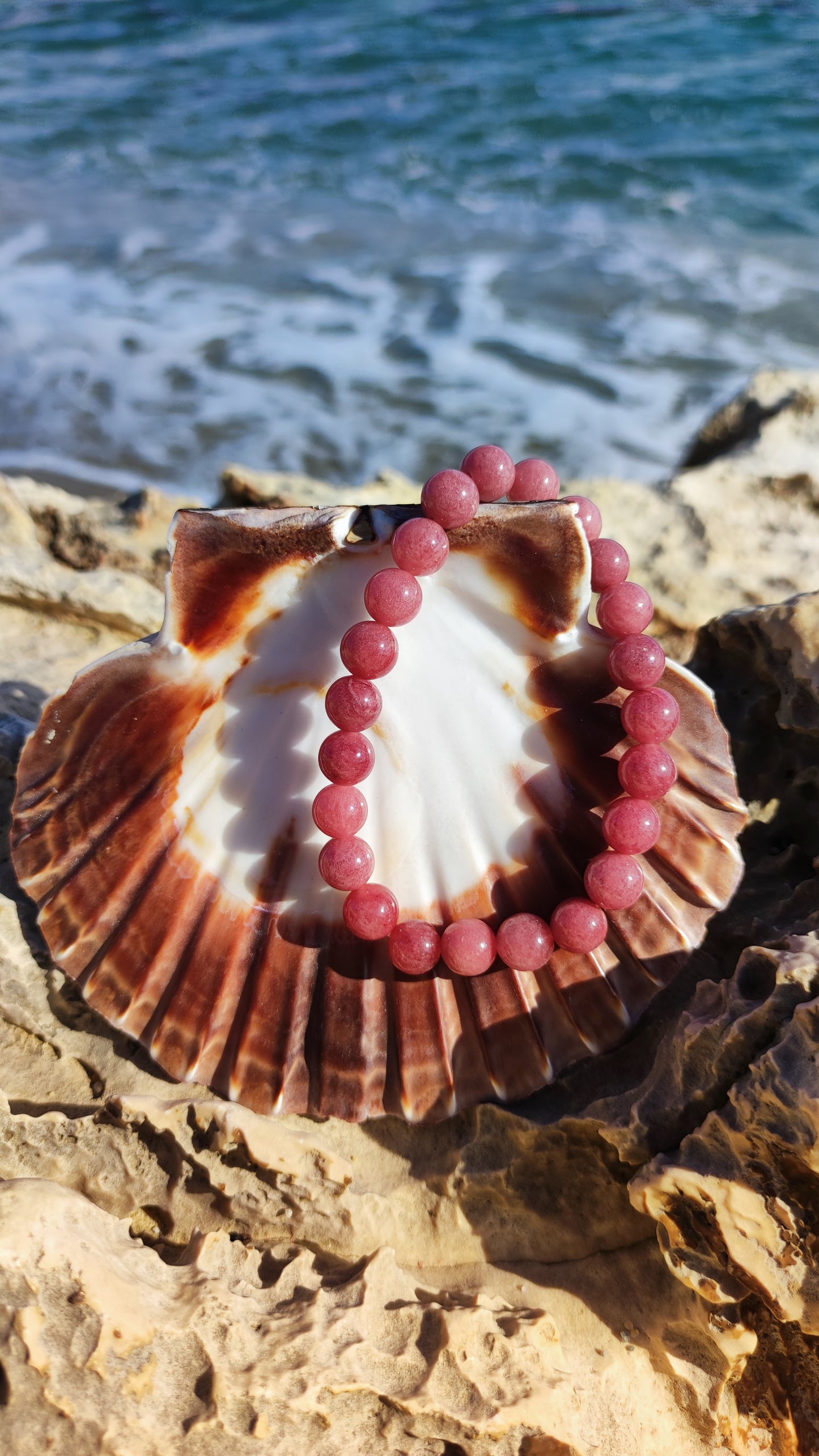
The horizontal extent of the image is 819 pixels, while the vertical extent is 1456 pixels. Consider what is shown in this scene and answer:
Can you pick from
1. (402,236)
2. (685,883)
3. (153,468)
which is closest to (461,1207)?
(685,883)

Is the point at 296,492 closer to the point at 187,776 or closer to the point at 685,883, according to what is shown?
the point at 187,776

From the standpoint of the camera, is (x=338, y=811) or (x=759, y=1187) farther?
(x=338, y=811)

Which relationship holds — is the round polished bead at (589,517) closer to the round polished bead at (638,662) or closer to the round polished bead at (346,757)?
the round polished bead at (638,662)

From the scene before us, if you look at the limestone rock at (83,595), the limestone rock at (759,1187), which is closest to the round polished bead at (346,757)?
the limestone rock at (759,1187)

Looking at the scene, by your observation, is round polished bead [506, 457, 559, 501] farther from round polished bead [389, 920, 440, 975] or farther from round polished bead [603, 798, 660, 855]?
round polished bead [389, 920, 440, 975]

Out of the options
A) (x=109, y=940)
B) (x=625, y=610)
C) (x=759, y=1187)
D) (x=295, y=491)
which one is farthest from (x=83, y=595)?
(x=759, y=1187)

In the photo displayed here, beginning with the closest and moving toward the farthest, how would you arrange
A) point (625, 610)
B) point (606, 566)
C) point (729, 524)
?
1. point (625, 610)
2. point (606, 566)
3. point (729, 524)

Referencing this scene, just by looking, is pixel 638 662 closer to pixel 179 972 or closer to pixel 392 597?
pixel 392 597

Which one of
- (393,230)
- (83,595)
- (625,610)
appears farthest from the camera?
(393,230)

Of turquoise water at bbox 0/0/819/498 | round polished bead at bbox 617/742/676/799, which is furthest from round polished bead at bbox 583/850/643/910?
turquoise water at bbox 0/0/819/498
